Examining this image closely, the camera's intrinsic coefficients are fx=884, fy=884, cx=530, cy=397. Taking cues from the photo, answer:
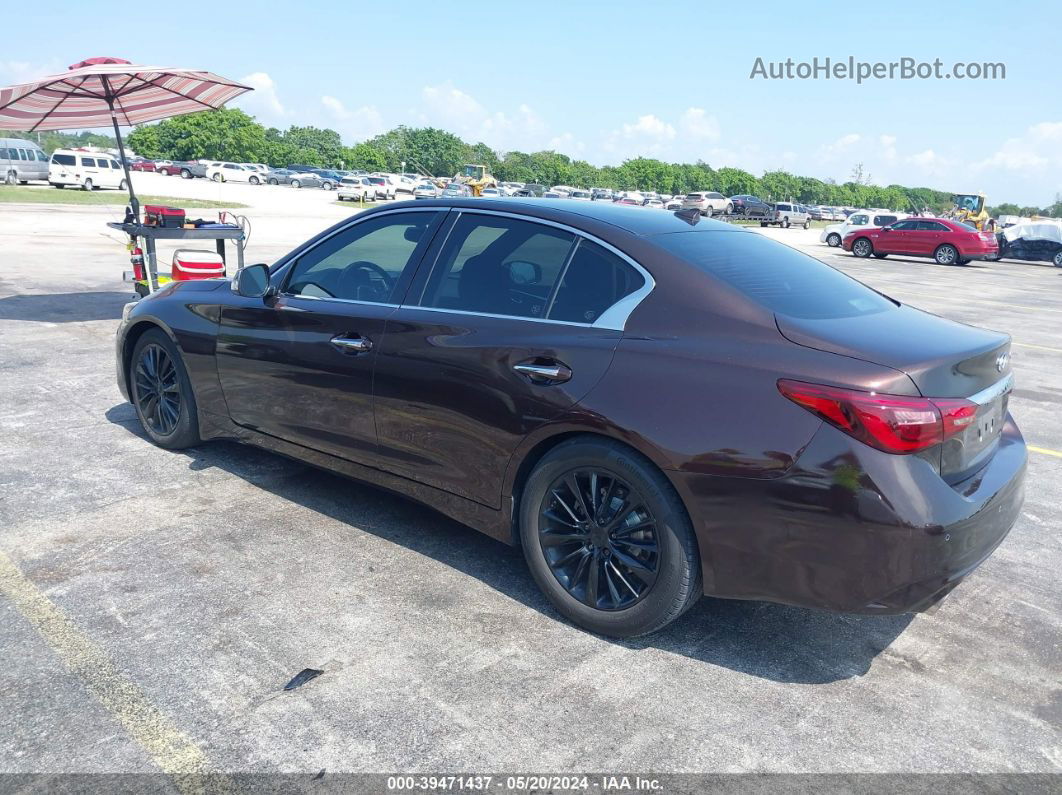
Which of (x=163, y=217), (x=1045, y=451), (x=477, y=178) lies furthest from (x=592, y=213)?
(x=477, y=178)

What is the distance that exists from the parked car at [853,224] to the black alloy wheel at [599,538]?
3130 cm

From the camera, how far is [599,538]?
11.1 feet

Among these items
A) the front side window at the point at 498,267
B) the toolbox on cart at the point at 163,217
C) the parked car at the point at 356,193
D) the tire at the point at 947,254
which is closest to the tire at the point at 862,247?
the tire at the point at 947,254

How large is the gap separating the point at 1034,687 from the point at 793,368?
1.52 meters

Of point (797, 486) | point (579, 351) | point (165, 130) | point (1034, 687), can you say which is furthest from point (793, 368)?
point (165, 130)

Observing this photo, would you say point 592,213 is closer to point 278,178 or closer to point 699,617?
point 699,617

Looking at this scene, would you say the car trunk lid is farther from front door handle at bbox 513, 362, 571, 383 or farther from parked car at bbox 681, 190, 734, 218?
parked car at bbox 681, 190, 734, 218

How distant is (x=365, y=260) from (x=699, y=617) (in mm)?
2319

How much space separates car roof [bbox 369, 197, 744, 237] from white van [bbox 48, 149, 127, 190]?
4628cm

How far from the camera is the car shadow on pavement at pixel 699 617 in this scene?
3359mm

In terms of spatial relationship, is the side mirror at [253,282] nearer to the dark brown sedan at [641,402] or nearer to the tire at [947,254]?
the dark brown sedan at [641,402]

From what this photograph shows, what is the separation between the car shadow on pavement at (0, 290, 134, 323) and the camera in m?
9.74

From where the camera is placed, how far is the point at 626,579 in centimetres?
336

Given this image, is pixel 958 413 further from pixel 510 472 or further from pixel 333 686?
pixel 333 686
